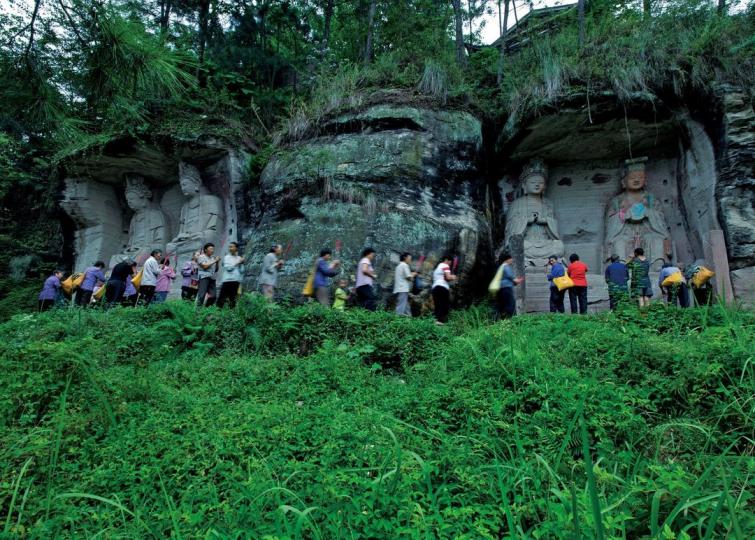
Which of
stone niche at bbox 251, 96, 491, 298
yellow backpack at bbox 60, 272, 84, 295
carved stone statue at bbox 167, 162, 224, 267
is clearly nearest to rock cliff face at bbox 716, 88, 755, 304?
stone niche at bbox 251, 96, 491, 298

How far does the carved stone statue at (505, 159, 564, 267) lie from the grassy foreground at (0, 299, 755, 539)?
544 cm

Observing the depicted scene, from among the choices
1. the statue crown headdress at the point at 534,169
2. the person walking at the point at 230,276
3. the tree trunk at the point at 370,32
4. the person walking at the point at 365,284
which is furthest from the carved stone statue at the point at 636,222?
the person walking at the point at 230,276

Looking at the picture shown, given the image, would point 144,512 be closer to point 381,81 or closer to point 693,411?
point 693,411

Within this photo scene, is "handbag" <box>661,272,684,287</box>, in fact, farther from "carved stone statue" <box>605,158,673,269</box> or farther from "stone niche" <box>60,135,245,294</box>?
"stone niche" <box>60,135,245,294</box>

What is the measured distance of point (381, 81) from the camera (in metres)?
11.2

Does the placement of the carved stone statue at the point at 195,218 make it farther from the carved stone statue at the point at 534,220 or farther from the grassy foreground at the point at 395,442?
the grassy foreground at the point at 395,442

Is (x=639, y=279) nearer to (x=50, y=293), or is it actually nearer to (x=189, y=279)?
(x=189, y=279)

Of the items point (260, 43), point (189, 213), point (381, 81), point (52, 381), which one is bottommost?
point (52, 381)

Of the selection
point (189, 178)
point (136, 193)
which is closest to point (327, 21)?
point (189, 178)

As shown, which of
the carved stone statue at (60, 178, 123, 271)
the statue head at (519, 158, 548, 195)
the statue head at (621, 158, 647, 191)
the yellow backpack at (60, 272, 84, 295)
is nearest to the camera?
the yellow backpack at (60, 272, 84, 295)

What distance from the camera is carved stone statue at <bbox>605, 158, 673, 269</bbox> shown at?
1008 centimetres

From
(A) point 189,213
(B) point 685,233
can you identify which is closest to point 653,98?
(B) point 685,233

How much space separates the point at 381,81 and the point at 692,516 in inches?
410

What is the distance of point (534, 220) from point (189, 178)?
7976mm
